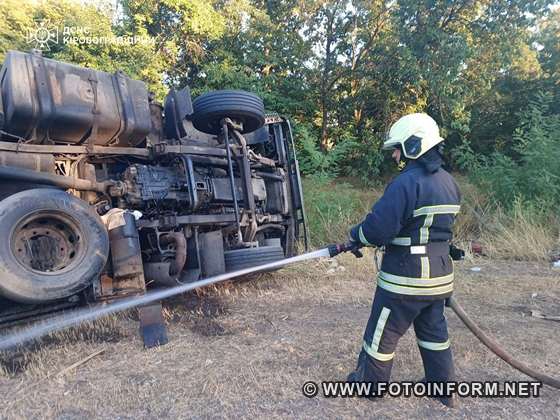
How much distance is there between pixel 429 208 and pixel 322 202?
572 cm

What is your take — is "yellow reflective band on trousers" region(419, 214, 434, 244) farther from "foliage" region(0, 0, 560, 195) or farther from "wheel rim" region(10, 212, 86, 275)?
"foliage" region(0, 0, 560, 195)

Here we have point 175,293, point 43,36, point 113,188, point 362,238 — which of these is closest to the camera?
point 362,238

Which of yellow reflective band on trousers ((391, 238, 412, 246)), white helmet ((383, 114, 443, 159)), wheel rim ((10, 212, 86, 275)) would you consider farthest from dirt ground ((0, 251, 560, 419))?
white helmet ((383, 114, 443, 159))

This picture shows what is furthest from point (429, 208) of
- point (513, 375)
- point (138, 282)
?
point (138, 282)

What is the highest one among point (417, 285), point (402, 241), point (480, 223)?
point (402, 241)

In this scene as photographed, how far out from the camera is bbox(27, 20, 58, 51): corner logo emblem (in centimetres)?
1076

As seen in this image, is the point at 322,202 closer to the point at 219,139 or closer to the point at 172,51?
the point at 219,139

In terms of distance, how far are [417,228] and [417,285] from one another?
30 cm

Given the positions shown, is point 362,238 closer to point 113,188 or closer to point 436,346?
point 436,346

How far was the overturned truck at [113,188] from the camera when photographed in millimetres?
3211

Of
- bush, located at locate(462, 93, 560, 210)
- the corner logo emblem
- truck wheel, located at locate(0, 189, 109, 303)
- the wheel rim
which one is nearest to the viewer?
truck wheel, located at locate(0, 189, 109, 303)

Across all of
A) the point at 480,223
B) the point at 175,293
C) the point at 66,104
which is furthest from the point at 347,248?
the point at 480,223

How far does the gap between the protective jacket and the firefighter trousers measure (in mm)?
72

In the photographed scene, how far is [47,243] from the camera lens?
10.8 ft
